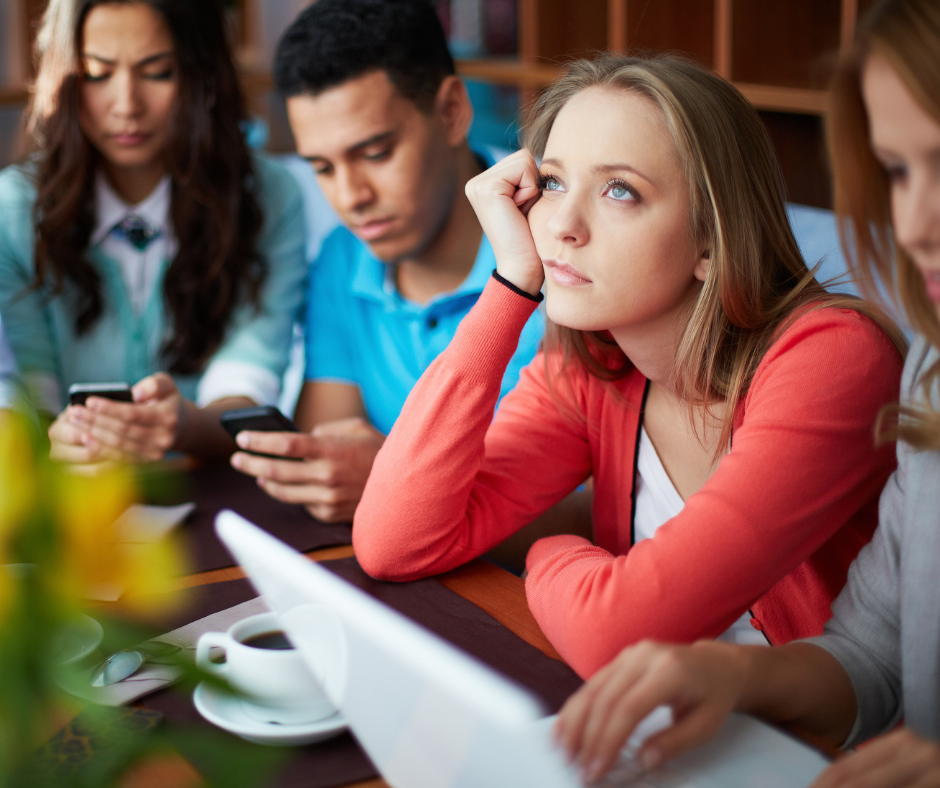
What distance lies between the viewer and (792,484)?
838 mm

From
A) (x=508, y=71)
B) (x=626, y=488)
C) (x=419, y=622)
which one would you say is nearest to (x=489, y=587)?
(x=419, y=622)

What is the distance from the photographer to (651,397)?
1.15 meters

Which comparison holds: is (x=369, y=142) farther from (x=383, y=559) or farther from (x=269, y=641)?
(x=269, y=641)

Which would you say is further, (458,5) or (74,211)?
(458,5)

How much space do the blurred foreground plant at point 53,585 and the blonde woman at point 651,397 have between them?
483mm

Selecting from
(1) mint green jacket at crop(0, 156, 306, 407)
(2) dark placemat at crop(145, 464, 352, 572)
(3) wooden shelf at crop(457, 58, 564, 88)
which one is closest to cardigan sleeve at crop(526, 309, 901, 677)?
(2) dark placemat at crop(145, 464, 352, 572)

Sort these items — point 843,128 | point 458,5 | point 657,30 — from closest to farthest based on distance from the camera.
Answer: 1. point 843,128
2. point 657,30
3. point 458,5

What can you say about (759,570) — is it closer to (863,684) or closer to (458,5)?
(863,684)

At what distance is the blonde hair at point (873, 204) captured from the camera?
0.67 meters

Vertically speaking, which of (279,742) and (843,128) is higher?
(843,128)

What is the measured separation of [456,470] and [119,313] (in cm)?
108

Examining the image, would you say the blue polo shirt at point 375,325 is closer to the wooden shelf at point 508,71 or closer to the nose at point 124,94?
the nose at point 124,94

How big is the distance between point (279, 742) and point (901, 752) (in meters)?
0.44

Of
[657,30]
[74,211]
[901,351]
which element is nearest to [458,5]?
[657,30]
